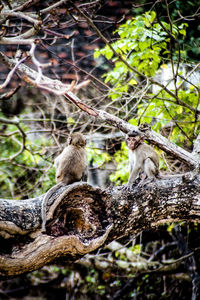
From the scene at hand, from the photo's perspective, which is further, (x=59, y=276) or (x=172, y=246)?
(x=59, y=276)

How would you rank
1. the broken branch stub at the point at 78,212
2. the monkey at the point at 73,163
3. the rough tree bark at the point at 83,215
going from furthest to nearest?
the monkey at the point at 73,163 → the broken branch stub at the point at 78,212 → the rough tree bark at the point at 83,215

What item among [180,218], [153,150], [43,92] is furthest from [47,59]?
[180,218]

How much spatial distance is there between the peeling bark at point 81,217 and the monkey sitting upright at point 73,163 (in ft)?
2.88

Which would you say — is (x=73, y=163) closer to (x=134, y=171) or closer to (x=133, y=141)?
(x=133, y=141)

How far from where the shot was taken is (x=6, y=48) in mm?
6523

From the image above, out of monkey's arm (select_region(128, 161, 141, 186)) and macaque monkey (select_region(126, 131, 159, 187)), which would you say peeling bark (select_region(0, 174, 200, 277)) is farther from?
monkey's arm (select_region(128, 161, 141, 186))

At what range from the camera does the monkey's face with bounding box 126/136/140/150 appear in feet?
14.2

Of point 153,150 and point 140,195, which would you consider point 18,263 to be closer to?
point 140,195

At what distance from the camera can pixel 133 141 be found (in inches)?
174

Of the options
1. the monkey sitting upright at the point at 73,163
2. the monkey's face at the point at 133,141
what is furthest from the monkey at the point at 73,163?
the monkey's face at the point at 133,141

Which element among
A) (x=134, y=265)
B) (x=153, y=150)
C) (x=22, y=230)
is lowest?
(x=134, y=265)

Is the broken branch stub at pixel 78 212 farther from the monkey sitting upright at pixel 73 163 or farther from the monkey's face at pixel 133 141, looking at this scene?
the monkey's face at pixel 133 141

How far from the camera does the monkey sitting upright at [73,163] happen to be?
393 centimetres

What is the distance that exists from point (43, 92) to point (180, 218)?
13.6 ft
